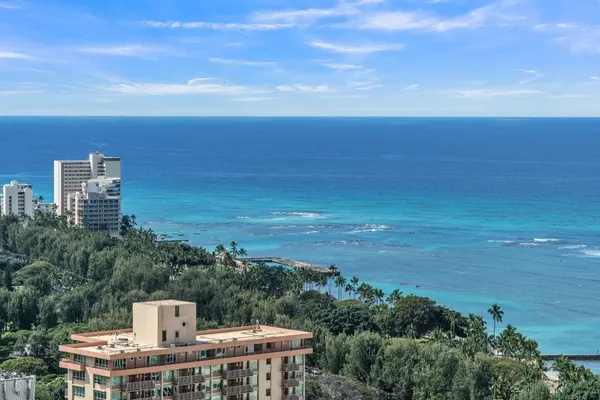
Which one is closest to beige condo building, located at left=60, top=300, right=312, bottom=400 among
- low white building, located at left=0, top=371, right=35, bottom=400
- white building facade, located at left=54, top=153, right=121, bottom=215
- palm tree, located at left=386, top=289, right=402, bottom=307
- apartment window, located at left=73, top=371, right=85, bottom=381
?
apartment window, located at left=73, top=371, right=85, bottom=381

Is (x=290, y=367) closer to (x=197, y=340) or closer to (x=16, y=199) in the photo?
(x=197, y=340)

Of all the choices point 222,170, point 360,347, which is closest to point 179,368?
point 360,347

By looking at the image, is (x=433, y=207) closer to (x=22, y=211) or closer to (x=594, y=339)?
(x=22, y=211)

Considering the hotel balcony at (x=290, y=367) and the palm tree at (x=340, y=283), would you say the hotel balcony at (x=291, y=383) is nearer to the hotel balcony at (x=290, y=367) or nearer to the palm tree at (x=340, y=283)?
the hotel balcony at (x=290, y=367)

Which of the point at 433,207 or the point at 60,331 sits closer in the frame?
the point at 60,331

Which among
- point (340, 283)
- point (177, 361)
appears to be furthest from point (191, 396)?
point (340, 283)
